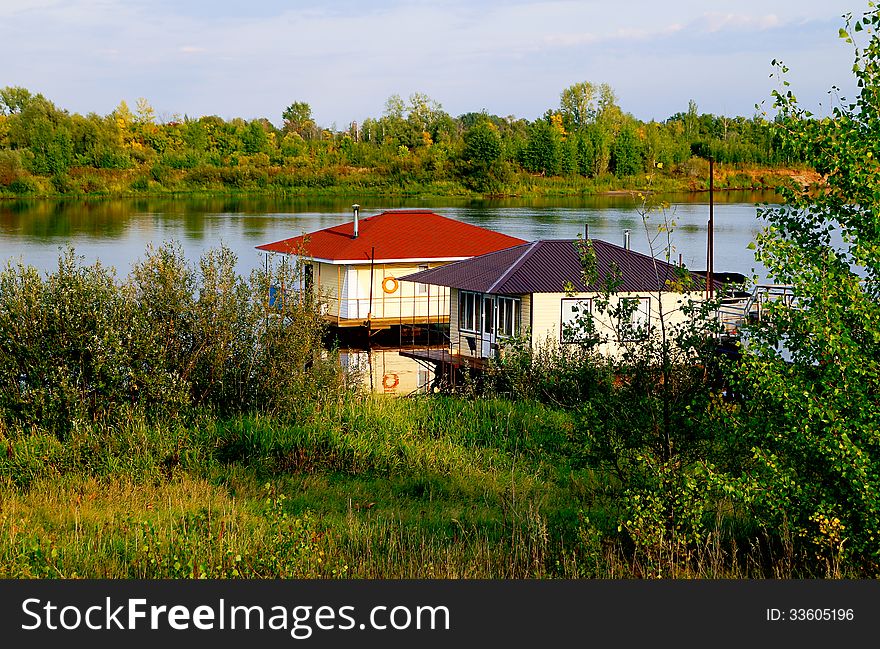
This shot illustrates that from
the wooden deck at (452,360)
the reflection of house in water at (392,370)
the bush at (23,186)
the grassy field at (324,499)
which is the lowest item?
the reflection of house in water at (392,370)

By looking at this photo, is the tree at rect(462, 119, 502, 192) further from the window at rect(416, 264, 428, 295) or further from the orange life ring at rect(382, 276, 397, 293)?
the orange life ring at rect(382, 276, 397, 293)

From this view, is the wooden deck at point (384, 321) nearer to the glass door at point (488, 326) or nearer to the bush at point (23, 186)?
the glass door at point (488, 326)

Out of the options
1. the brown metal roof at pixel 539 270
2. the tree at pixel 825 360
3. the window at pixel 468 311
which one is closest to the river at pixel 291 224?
the window at pixel 468 311

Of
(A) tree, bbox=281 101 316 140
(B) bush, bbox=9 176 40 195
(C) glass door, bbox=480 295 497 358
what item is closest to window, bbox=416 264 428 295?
(C) glass door, bbox=480 295 497 358

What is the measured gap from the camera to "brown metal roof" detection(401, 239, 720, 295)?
79.5 ft

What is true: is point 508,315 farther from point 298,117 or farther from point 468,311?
point 298,117

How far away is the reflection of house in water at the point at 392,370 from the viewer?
2847cm

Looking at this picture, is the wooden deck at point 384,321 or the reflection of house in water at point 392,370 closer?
the reflection of house in water at point 392,370

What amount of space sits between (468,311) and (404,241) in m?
7.03

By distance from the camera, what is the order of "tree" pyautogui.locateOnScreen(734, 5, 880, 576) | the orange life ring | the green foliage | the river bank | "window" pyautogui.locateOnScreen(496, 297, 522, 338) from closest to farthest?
"tree" pyautogui.locateOnScreen(734, 5, 880, 576) → the green foliage → "window" pyautogui.locateOnScreen(496, 297, 522, 338) → the orange life ring → the river bank

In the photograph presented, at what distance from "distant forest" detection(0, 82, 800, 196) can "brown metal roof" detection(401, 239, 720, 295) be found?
231 feet

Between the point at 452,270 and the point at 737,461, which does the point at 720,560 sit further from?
the point at 452,270

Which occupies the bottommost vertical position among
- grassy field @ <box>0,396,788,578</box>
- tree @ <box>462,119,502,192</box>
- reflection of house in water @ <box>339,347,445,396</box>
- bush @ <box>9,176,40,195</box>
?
reflection of house in water @ <box>339,347,445,396</box>

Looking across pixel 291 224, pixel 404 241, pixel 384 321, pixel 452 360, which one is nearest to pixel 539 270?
pixel 452 360
